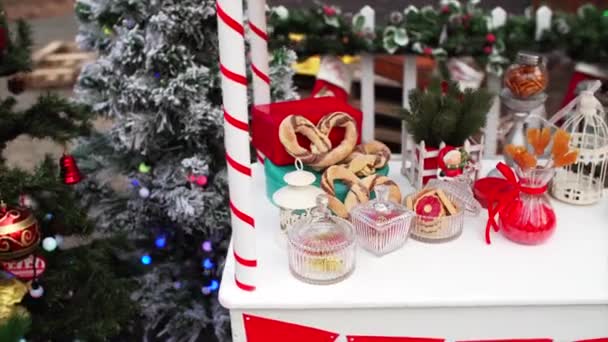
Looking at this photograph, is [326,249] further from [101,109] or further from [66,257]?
[101,109]

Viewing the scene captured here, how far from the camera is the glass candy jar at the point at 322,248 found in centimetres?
107

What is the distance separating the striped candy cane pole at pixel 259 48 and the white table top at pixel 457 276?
0.34m

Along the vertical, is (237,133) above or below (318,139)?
above

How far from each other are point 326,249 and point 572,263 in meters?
0.44

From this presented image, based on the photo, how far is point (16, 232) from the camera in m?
1.27

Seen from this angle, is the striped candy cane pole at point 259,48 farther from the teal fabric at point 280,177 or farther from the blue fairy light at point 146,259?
the blue fairy light at point 146,259

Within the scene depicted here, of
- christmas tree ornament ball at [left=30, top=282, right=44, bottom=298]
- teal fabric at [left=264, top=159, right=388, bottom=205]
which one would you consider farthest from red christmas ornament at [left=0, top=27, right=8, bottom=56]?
teal fabric at [left=264, top=159, right=388, bottom=205]

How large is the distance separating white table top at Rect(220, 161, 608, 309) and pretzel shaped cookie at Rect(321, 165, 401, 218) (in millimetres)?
87

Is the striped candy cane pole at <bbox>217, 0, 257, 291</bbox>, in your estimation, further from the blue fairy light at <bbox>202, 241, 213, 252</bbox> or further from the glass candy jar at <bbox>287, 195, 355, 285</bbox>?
the blue fairy light at <bbox>202, 241, 213, 252</bbox>

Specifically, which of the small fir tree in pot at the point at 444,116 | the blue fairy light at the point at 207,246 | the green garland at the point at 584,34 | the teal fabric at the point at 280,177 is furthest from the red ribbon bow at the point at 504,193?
the green garland at the point at 584,34

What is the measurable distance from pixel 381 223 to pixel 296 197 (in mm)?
165

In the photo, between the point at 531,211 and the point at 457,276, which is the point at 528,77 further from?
the point at 457,276

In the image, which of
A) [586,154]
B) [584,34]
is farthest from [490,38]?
[586,154]

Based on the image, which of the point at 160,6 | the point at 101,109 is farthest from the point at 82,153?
the point at 160,6
